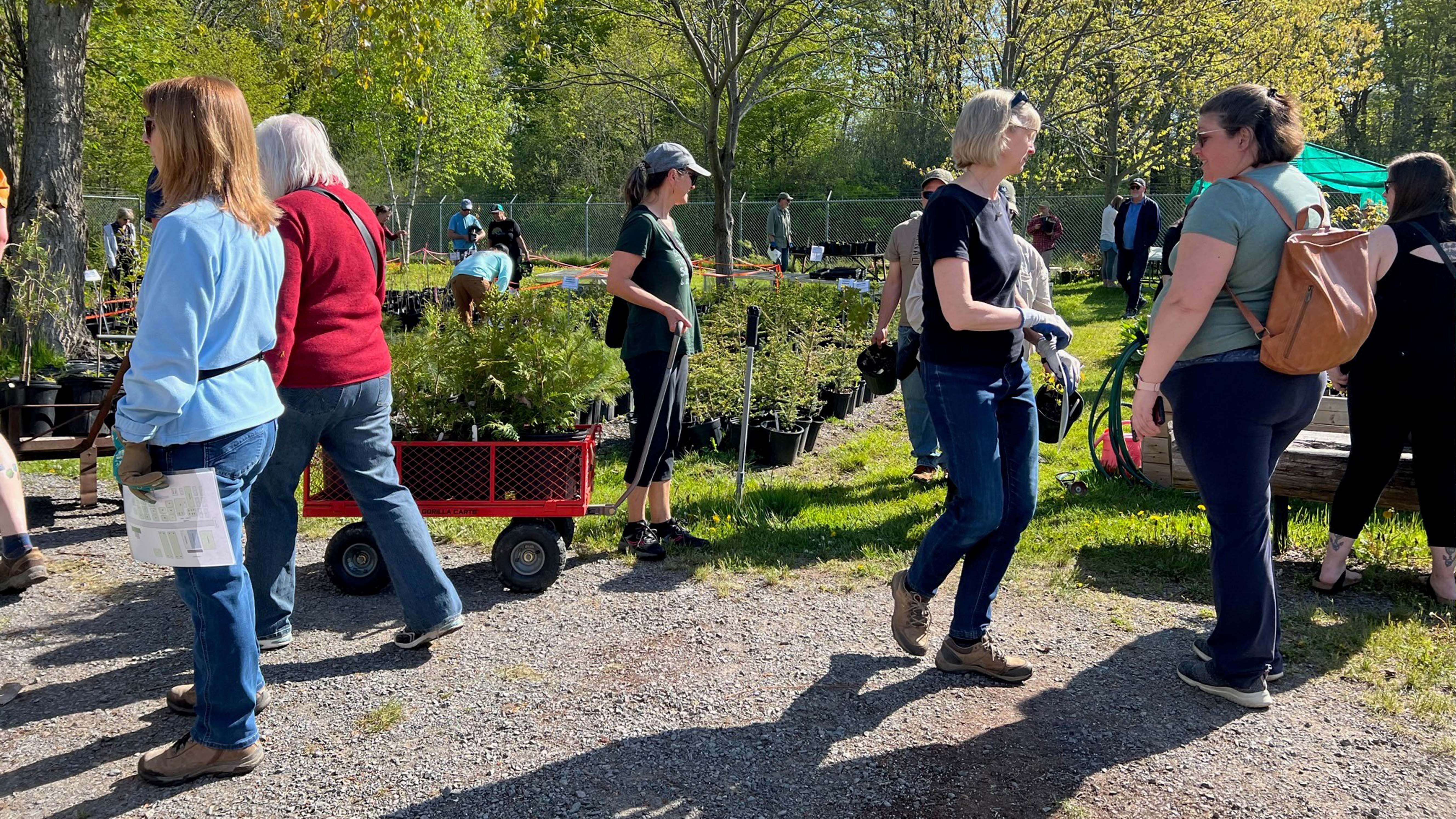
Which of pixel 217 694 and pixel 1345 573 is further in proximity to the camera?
pixel 1345 573

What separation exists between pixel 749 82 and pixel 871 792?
13.3 metres

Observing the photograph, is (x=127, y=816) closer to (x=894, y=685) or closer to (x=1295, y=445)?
(x=894, y=685)

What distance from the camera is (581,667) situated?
12.8 feet

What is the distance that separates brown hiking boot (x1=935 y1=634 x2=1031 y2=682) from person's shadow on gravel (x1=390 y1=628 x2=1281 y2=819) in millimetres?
47

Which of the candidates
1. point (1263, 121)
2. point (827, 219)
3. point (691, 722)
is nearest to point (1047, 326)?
point (1263, 121)

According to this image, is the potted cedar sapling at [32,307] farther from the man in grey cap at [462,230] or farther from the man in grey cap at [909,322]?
the man in grey cap at [462,230]

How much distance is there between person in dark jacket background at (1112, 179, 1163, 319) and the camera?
1477 cm

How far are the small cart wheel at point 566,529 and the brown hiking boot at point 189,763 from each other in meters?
2.06

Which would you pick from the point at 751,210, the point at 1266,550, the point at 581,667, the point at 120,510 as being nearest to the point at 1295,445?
the point at 1266,550

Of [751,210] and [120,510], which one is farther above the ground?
[751,210]

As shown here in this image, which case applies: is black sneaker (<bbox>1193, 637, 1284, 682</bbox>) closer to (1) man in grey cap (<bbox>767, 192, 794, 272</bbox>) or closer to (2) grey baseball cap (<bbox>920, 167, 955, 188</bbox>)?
(2) grey baseball cap (<bbox>920, 167, 955, 188</bbox>)

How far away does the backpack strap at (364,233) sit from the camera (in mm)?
3518

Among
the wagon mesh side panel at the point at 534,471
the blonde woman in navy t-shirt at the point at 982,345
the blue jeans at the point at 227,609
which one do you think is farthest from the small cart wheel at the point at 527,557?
the blonde woman in navy t-shirt at the point at 982,345

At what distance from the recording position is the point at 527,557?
186 inches
